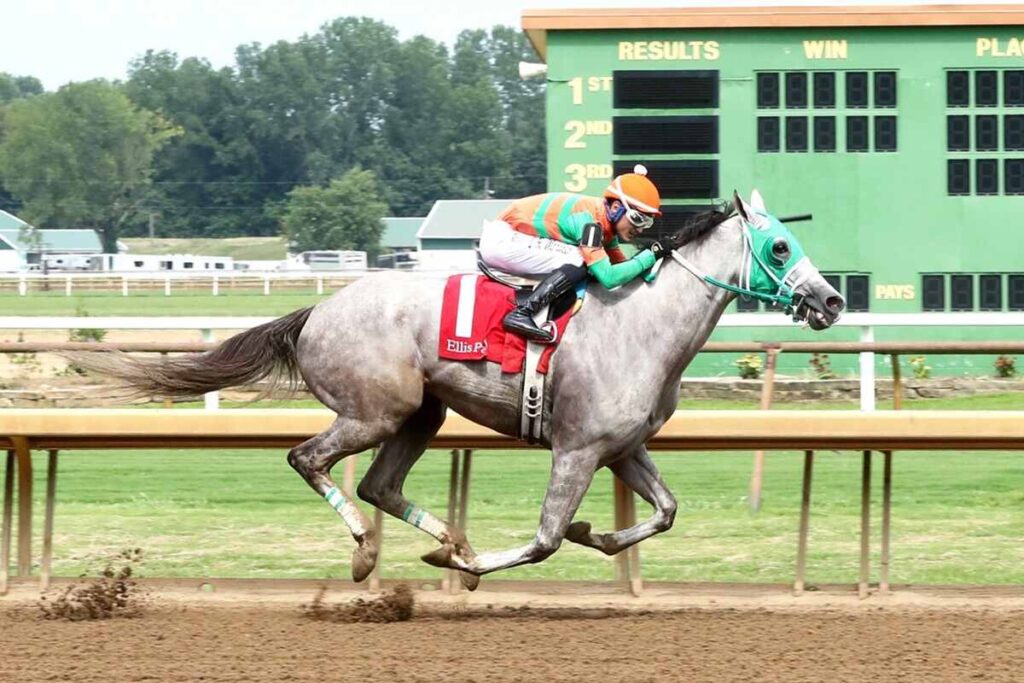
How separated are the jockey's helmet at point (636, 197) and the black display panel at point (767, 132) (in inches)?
342

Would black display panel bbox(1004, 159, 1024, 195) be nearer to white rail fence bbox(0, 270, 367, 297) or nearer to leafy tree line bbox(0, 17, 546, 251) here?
white rail fence bbox(0, 270, 367, 297)

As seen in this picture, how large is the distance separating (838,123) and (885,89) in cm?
51

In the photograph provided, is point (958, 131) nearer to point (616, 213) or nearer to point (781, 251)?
point (781, 251)

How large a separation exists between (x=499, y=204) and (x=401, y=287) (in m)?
46.5

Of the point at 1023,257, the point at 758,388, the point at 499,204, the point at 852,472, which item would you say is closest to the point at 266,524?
the point at 852,472

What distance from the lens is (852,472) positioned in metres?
10.5

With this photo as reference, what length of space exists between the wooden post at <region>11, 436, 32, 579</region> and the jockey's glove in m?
2.81

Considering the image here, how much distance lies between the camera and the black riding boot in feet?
19.4

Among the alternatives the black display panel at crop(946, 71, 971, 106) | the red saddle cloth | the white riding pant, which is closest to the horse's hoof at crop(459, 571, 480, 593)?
the red saddle cloth

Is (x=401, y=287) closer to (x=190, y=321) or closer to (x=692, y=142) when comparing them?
(x=190, y=321)

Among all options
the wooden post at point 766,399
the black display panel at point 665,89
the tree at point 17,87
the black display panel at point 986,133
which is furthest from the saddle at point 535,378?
the tree at point 17,87

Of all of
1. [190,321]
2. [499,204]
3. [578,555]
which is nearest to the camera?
[578,555]

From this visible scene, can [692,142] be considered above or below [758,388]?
above

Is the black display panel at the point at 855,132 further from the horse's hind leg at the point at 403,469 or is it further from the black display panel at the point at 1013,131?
the horse's hind leg at the point at 403,469
